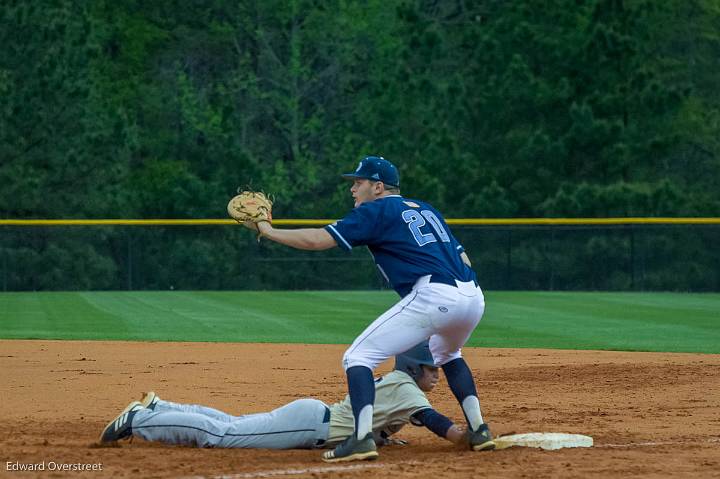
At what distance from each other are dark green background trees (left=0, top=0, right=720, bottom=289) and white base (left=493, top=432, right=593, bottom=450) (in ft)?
69.2

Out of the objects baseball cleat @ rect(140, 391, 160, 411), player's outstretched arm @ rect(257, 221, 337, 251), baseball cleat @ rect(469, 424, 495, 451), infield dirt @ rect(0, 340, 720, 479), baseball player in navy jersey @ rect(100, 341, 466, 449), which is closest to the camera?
infield dirt @ rect(0, 340, 720, 479)

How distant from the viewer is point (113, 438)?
6.39 meters

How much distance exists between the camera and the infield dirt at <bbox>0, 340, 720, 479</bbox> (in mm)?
5824

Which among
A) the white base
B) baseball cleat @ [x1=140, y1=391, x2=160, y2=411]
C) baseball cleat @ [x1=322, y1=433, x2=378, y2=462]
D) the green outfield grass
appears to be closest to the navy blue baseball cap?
baseball cleat @ [x1=322, y1=433, x2=378, y2=462]

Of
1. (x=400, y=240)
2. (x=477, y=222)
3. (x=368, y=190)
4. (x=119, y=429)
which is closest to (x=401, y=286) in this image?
(x=400, y=240)

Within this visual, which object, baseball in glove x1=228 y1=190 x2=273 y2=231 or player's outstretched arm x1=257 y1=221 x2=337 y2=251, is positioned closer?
player's outstretched arm x1=257 y1=221 x2=337 y2=251

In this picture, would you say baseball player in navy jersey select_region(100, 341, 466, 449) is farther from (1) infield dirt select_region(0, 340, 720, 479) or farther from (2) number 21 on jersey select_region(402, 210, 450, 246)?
(2) number 21 on jersey select_region(402, 210, 450, 246)

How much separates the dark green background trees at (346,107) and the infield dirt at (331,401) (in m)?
15.7

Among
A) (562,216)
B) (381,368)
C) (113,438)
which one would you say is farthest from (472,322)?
(562,216)

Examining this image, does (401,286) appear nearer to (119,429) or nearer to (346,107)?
(119,429)

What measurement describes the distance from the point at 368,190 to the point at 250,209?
649 mm

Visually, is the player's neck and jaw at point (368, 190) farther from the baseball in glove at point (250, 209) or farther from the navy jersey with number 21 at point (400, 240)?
the baseball in glove at point (250, 209)

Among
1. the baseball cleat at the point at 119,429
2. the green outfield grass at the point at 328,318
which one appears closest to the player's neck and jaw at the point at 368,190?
the baseball cleat at the point at 119,429

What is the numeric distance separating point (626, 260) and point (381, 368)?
16655 millimetres
